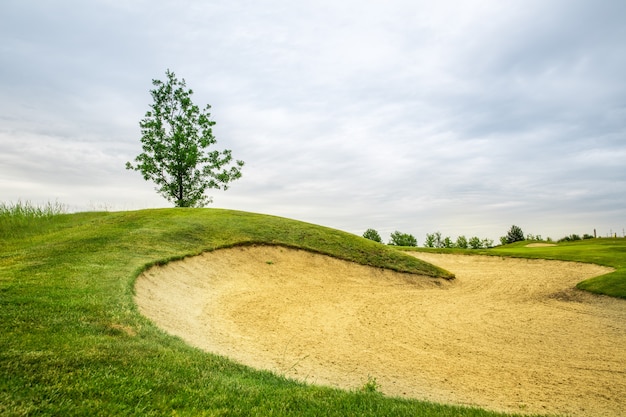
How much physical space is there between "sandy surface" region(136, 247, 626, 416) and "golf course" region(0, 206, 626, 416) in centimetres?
8

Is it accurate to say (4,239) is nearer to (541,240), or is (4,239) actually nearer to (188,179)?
(188,179)

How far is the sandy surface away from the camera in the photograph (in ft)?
28.0

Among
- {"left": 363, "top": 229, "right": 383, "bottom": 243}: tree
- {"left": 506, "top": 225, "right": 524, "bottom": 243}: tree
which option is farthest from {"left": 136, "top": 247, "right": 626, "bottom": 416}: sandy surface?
{"left": 506, "top": 225, "right": 524, "bottom": 243}: tree

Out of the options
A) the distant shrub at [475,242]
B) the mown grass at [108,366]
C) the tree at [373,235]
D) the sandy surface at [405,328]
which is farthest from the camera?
the distant shrub at [475,242]

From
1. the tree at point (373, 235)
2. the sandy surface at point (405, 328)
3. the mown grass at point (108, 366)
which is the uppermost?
the tree at point (373, 235)

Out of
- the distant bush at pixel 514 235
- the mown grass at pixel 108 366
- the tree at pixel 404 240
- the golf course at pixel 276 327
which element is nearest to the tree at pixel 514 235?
the distant bush at pixel 514 235

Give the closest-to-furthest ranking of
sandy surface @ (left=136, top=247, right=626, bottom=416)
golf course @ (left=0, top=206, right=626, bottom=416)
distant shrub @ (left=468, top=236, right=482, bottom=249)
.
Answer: golf course @ (left=0, top=206, right=626, bottom=416) < sandy surface @ (left=136, top=247, right=626, bottom=416) < distant shrub @ (left=468, top=236, right=482, bottom=249)

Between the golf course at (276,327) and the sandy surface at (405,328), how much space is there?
0.08 m

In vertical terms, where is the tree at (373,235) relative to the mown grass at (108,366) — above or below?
above

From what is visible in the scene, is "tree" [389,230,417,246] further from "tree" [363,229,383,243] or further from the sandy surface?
the sandy surface

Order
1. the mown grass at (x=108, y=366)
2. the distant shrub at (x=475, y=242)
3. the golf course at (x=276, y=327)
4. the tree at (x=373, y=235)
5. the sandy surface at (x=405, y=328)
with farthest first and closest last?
1. the distant shrub at (x=475, y=242)
2. the tree at (x=373, y=235)
3. the sandy surface at (x=405, y=328)
4. the golf course at (x=276, y=327)
5. the mown grass at (x=108, y=366)

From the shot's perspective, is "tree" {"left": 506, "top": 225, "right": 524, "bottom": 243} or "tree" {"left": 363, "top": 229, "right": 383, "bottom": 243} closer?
"tree" {"left": 363, "top": 229, "right": 383, "bottom": 243}

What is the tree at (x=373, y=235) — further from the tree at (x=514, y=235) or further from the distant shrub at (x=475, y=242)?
the tree at (x=514, y=235)

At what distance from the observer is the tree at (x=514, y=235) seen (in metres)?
62.2
